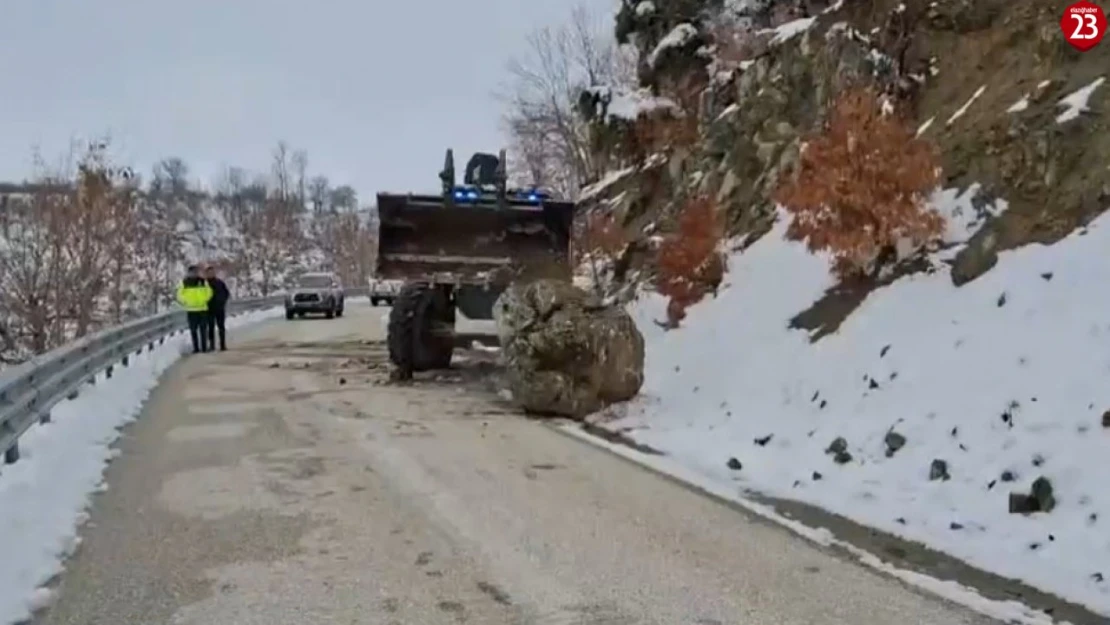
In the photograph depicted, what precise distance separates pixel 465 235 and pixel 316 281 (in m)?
20.9

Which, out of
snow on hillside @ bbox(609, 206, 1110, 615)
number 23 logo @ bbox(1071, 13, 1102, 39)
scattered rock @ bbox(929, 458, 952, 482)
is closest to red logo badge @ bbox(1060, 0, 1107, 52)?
number 23 logo @ bbox(1071, 13, 1102, 39)

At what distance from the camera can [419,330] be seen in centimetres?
1565

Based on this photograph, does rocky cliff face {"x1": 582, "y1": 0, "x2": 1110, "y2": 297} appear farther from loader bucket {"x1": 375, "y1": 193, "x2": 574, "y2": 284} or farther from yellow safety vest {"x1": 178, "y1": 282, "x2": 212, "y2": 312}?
yellow safety vest {"x1": 178, "y1": 282, "x2": 212, "y2": 312}

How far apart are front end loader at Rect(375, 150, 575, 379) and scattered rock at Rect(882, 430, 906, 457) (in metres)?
8.26

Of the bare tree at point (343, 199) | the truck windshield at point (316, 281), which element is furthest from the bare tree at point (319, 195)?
the truck windshield at point (316, 281)

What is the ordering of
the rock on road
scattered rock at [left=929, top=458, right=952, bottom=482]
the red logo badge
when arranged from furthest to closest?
1. the red logo badge
2. scattered rock at [left=929, top=458, right=952, bottom=482]
3. the rock on road

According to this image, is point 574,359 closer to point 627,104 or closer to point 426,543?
point 426,543

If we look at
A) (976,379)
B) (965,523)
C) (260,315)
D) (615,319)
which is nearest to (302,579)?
(965,523)

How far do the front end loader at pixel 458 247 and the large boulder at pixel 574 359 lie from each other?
3768 millimetres

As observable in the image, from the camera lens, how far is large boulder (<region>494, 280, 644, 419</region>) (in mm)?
11570

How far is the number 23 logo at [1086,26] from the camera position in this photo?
12.6 meters

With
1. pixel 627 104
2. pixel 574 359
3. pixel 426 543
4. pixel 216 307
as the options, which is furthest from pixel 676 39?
pixel 426 543

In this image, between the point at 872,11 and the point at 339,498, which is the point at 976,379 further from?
the point at 872,11

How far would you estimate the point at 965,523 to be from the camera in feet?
20.9
